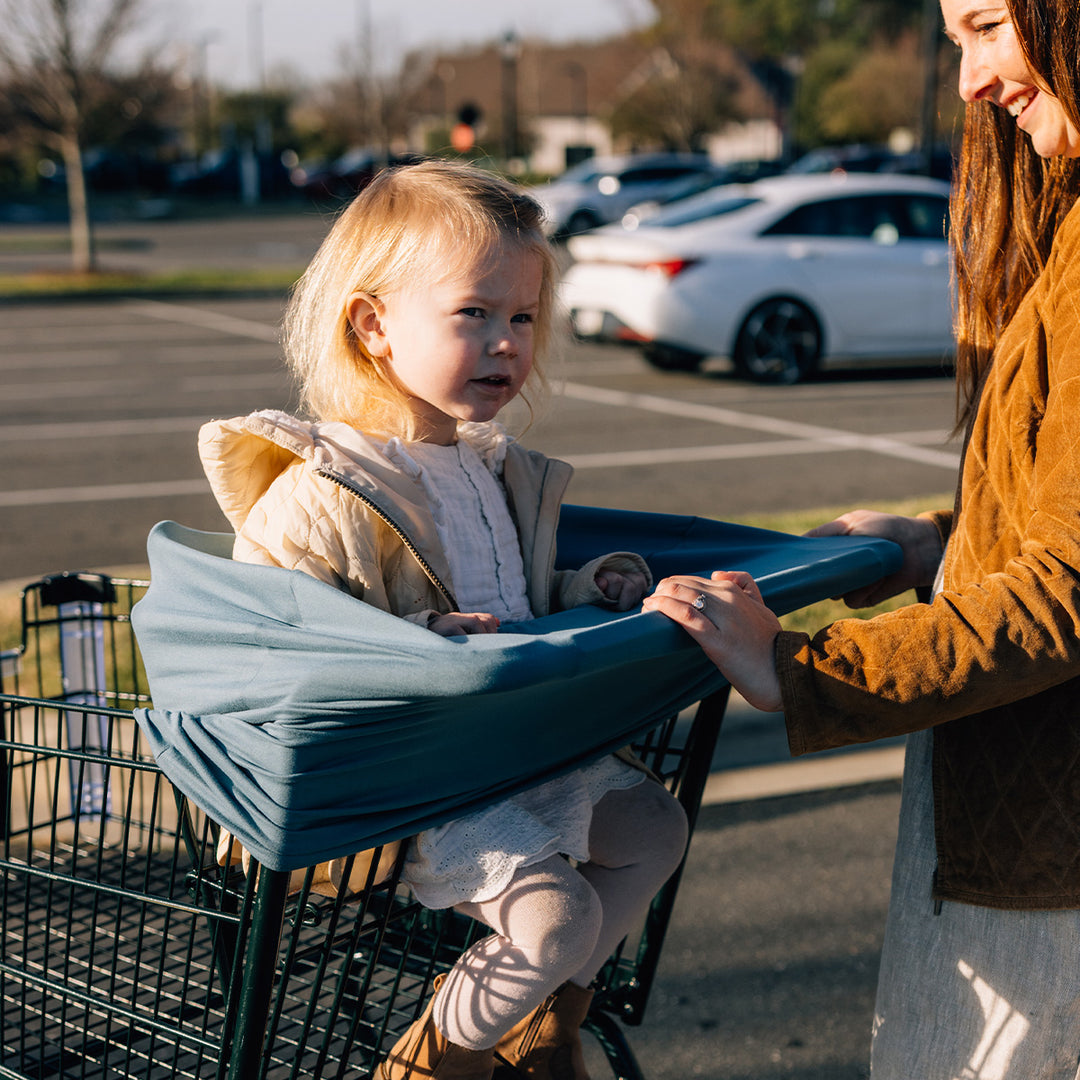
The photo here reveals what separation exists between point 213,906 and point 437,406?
2.60 ft

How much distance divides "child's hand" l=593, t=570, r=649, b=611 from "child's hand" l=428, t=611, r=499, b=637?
317 millimetres

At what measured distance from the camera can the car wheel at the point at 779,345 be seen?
39.7ft

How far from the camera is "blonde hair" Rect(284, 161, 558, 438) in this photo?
6.30 ft

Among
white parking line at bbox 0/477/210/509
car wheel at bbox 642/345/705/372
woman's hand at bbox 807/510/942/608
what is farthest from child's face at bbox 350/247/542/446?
car wheel at bbox 642/345/705/372

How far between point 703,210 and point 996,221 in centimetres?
1156

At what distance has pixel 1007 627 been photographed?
4.95ft

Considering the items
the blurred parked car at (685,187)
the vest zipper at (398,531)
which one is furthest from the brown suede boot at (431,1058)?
the blurred parked car at (685,187)

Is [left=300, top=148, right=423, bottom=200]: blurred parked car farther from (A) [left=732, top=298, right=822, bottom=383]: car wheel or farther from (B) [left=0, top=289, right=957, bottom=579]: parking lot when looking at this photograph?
(A) [left=732, top=298, right=822, bottom=383]: car wheel

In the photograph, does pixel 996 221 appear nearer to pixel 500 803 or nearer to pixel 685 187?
pixel 500 803

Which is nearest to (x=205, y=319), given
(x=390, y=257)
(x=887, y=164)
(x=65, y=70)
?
(x=65, y=70)

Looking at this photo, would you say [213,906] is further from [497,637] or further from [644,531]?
[644,531]

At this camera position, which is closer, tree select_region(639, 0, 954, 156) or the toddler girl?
the toddler girl

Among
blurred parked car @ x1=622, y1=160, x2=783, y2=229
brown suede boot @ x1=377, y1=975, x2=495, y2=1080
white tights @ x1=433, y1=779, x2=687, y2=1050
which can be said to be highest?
blurred parked car @ x1=622, y1=160, x2=783, y2=229

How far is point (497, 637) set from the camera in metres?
1.49
